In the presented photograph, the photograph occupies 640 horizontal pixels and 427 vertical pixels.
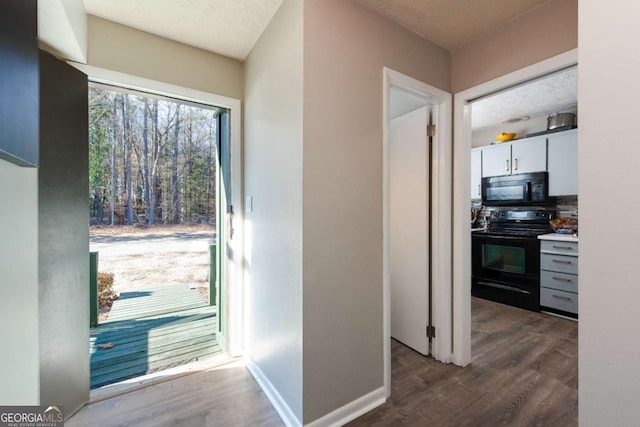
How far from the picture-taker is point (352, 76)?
5.15ft

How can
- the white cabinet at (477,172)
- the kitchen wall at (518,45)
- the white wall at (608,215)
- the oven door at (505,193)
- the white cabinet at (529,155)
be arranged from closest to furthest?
1. the white wall at (608,215)
2. the kitchen wall at (518,45)
3. the white cabinet at (529,155)
4. the oven door at (505,193)
5. the white cabinet at (477,172)

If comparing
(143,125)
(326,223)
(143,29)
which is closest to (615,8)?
(326,223)

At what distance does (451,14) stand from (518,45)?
500mm

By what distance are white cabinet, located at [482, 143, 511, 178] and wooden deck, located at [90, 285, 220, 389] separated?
169 inches

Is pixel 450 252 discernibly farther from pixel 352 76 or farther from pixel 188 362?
pixel 188 362

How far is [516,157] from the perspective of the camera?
3689 millimetres

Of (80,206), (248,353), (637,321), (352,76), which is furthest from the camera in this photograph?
(248,353)

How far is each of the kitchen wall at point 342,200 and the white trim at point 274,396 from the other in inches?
5.1

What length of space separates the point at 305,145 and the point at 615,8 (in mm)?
1105

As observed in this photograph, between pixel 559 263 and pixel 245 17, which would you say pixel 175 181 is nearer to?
pixel 245 17

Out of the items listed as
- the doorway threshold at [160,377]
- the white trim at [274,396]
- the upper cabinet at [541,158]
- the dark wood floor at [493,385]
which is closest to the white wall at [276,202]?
the white trim at [274,396]

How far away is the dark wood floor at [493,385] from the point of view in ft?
5.17

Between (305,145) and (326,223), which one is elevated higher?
(305,145)

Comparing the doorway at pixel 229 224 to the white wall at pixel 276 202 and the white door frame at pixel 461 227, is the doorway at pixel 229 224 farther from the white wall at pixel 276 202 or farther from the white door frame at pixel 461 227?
the white door frame at pixel 461 227
